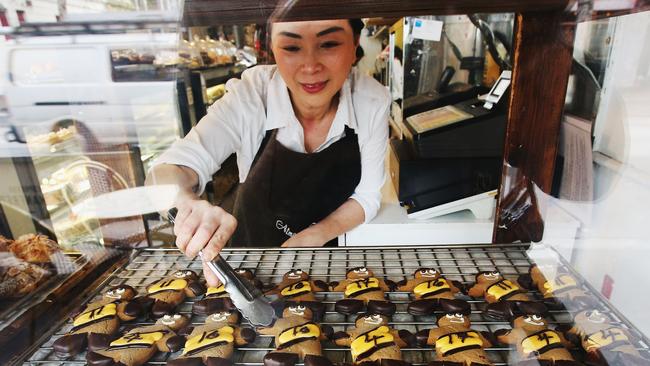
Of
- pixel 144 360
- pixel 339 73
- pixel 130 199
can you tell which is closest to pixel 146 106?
pixel 130 199

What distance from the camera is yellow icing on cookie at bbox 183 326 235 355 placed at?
85 cm

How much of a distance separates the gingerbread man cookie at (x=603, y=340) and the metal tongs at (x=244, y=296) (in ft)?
2.18

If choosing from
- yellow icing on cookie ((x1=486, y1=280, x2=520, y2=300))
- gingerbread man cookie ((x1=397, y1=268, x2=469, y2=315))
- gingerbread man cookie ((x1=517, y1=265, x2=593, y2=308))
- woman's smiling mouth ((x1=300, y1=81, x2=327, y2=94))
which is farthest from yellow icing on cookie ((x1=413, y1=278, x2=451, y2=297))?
woman's smiling mouth ((x1=300, y1=81, x2=327, y2=94))

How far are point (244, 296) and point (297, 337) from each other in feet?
0.60

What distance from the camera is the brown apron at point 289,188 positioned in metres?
1.05

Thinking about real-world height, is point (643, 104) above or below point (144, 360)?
above

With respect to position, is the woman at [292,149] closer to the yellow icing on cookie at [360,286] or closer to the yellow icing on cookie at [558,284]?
the yellow icing on cookie at [360,286]

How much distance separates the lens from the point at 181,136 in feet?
3.17

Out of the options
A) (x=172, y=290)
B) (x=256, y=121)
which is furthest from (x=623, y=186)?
(x=172, y=290)

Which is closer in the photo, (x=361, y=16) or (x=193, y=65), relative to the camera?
(x=361, y=16)

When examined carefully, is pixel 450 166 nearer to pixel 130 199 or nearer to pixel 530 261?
pixel 530 261

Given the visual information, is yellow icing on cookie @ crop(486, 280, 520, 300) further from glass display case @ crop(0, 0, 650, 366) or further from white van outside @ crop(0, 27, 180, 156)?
white van outside @ crop(0, 27, 180, 156)

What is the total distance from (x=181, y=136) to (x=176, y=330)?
45 centimetres

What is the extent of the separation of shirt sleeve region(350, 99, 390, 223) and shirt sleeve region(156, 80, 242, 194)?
0.36 m
